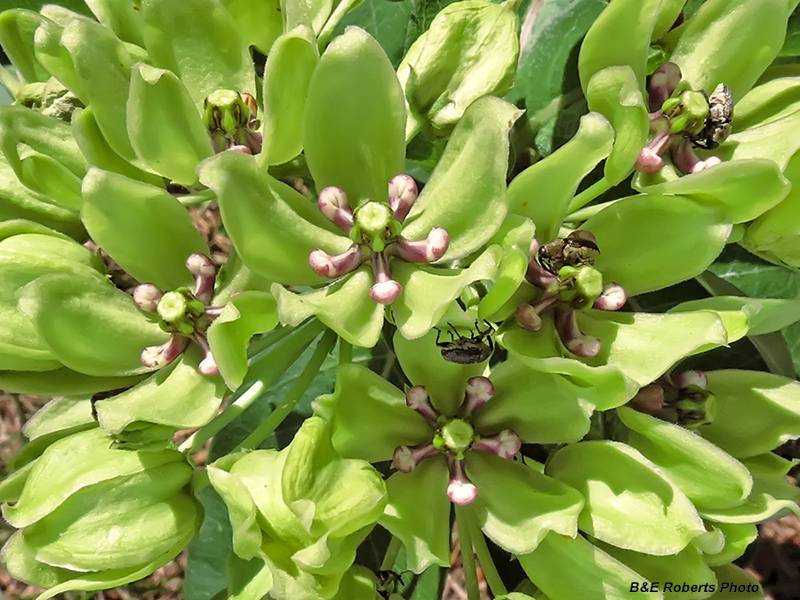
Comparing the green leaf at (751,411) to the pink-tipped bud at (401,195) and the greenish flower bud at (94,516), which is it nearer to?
the pink-tipped bud at (401,195)

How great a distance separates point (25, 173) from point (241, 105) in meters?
0.24

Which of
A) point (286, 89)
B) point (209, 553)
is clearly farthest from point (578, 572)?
point (209, 553)

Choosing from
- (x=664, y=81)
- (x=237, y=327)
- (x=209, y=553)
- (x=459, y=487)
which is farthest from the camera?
(x=209, y=553)

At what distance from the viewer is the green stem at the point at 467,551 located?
33.6 inches

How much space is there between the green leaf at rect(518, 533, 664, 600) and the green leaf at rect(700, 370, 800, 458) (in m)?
0.20

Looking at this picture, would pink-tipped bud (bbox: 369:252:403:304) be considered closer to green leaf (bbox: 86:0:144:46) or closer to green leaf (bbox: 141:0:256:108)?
green leaf (bbox: 141:0:256:108)

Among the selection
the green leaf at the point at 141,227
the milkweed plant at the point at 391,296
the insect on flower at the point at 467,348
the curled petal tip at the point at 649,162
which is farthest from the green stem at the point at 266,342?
the curled petal tip at the point at 649,162

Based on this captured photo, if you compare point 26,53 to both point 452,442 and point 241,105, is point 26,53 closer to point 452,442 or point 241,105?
point 241,105

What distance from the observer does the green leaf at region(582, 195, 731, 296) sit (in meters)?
0.75

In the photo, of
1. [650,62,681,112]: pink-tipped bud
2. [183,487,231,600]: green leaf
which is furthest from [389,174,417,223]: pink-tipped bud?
[183,487,231,600]: green leaf

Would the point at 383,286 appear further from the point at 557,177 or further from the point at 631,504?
the point at 631,504

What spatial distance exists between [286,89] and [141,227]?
21cm

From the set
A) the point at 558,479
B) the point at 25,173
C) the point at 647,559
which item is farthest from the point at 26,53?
the point at 647,559

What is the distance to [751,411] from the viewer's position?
0.83 m
